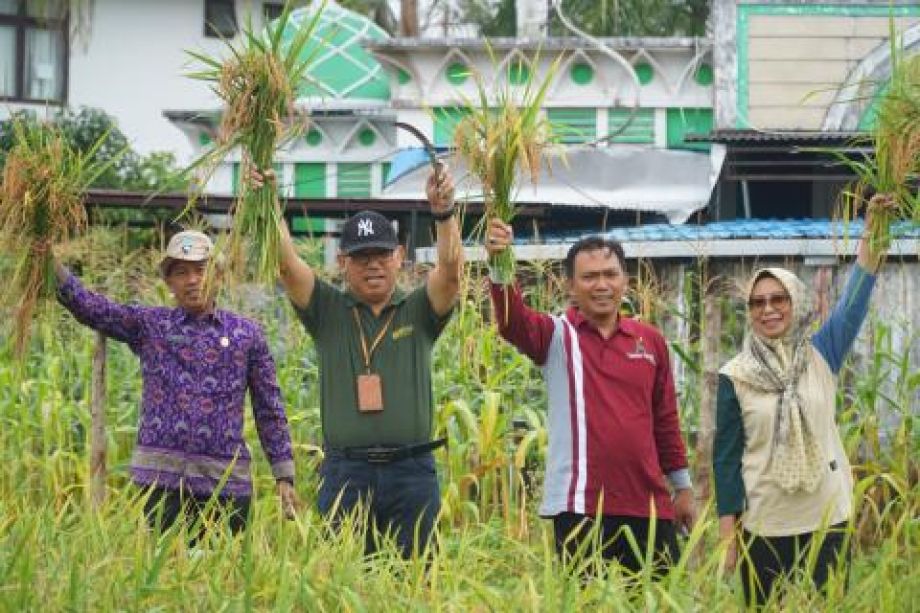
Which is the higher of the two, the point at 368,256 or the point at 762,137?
the point at 762,137

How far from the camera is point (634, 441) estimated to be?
596 cm

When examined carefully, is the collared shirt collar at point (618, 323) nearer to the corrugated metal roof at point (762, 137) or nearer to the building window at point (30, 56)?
the corrugated metal roof at point (762, 137)

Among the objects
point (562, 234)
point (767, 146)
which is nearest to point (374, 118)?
point (562, 234)

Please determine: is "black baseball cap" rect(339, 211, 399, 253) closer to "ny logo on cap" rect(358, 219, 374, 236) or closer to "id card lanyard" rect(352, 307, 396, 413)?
"ny logo on cap" rect(358, 219, 374, 236)

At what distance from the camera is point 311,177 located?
19.0m

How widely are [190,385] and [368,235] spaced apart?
0.86 m

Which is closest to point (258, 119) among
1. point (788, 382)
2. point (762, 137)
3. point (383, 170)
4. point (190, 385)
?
point (190, 385)

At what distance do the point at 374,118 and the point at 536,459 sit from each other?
10452 mm

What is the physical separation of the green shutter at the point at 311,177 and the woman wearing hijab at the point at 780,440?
42.2 feet

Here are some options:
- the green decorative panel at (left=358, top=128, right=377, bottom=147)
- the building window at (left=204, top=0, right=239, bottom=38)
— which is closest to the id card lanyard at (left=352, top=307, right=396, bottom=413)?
the green decorative panel at (left=358, top=128, right=377, bottom=147)

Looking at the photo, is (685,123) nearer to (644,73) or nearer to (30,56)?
(644,73)

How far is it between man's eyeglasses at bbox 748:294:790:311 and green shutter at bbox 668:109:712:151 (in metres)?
10.8

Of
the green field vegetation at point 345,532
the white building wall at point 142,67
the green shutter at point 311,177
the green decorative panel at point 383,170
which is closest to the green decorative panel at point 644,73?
the green decorative panel at point 383,170

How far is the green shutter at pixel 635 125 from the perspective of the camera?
17.2m
